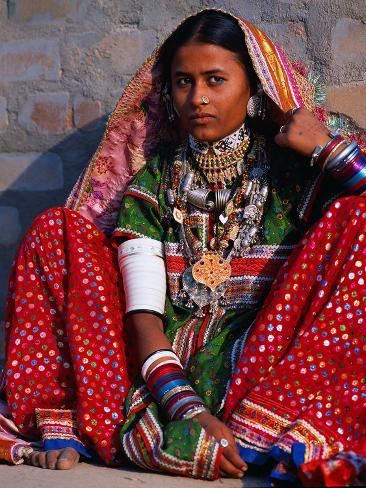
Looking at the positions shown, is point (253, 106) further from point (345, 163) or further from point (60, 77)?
point (60, 77)

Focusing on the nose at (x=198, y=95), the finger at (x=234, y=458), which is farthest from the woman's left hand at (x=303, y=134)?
the finger at (x=234, y=458)

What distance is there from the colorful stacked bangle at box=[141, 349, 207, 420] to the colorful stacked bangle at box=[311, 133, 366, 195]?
836 mm

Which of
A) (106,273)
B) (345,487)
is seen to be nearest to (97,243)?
(106,273)

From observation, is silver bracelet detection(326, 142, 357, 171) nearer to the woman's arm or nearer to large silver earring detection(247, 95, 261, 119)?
large silver earring detection(247, 95, 261, 119)

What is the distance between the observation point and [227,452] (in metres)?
2.61

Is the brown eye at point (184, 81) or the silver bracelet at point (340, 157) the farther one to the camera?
the brown eye at point (184, 81)

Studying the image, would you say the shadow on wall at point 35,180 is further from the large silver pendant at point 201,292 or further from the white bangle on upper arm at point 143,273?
the large silver pendant at point 201,292

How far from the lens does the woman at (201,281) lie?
8.84 ft

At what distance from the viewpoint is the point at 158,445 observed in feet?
8.90

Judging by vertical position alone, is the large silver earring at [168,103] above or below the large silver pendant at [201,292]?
above

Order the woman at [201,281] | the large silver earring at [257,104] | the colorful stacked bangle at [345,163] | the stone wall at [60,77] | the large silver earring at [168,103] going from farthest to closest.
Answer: the stone wall at [60,77] → the large silver earring at [168,103] → the large silver earring at [257,104] → the colorful stacked bangle at [345,163] → the woman at [201,281]

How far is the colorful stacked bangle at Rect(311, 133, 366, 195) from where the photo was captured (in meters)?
2.95

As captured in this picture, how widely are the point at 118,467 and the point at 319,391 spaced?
0.74 meters

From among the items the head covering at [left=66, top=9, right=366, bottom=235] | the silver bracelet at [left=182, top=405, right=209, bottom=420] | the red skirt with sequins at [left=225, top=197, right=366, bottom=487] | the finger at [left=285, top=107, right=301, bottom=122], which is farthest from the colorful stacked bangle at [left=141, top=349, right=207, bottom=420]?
the finger at [left=285, top=107, right=301, bottom=122]
